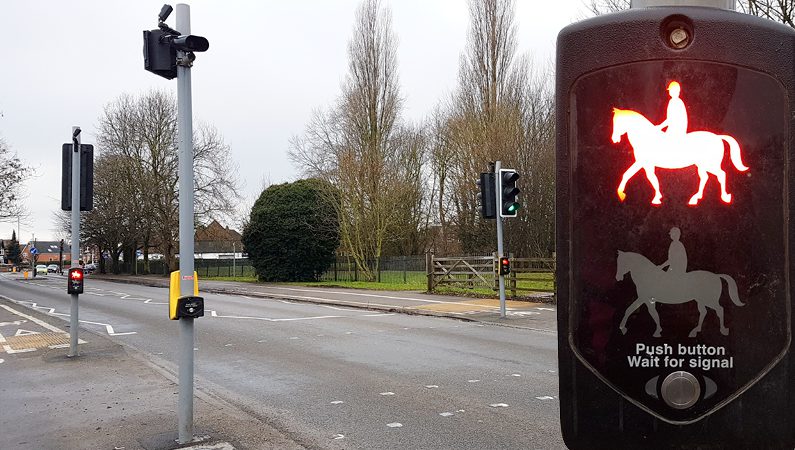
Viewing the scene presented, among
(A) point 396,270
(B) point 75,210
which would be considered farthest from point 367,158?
(B) point 75,210

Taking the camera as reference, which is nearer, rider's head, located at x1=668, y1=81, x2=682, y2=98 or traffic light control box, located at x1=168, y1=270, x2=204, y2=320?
rider's head, located at x1=668, y1=81, x2=682, y2=98

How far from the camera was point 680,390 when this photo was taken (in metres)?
2.15

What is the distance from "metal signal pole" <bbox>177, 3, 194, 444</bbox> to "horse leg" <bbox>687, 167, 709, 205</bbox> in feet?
14.2

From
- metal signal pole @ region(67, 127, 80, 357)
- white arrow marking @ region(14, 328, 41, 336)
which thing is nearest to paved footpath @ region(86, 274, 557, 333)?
metal signal pole @ region(67, 127, 80, 357)

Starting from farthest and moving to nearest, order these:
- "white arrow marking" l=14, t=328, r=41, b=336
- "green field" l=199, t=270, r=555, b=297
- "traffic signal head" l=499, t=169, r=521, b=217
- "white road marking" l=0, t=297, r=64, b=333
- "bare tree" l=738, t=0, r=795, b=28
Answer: "green field" l=199, t=270, r=555, b=297 → "bare tree" l=738, t=0, r=795, b=28 → "traffic signal head" l=499, t=169, r=521, b=217 → "white road marking" l=0, t=297, r=64, b=333 → "white arrow marking" l=14, t=328, r=41, b=336

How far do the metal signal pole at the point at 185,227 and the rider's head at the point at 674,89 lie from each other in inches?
167

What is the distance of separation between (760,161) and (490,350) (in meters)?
8.65

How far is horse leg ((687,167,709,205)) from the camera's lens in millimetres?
2154

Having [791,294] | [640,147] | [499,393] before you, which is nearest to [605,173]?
[640,147]

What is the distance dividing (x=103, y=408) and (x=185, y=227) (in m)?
2.69

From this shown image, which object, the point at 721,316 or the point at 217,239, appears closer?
the point at 721,316

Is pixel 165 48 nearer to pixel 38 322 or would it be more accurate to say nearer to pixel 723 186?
pixel 723 186

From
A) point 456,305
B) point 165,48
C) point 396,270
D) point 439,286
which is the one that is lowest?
point 456,305

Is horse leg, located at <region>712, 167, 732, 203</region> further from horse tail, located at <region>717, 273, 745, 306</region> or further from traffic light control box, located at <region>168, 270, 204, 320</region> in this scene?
traffic light control box, located at <region>168, 270, 204, 320</region>
